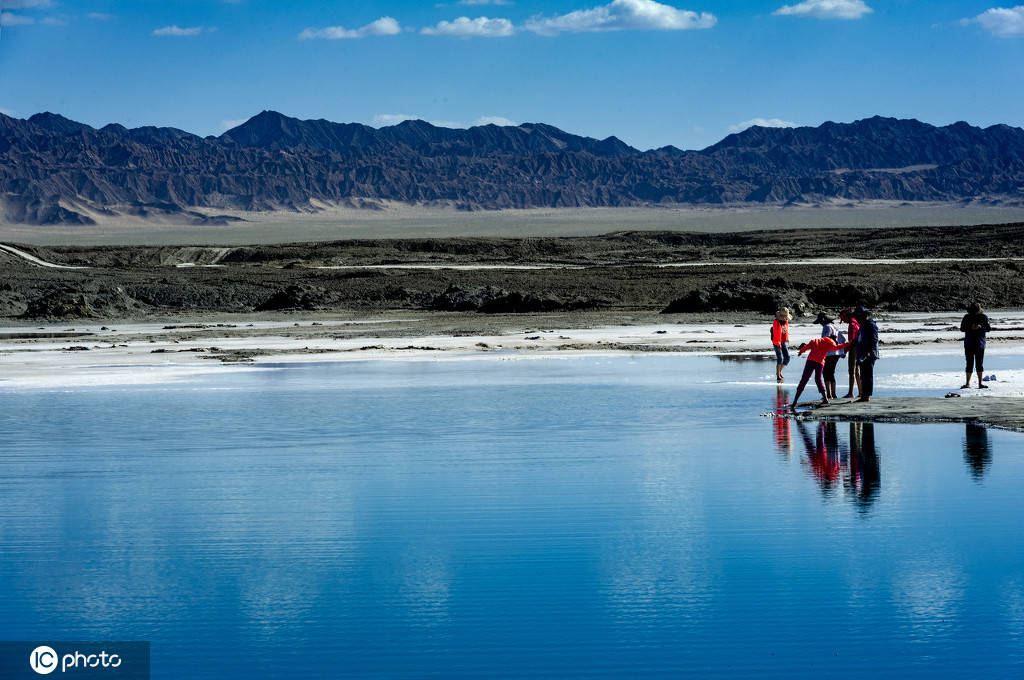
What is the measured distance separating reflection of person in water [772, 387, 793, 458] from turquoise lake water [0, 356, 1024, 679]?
0.24 feet

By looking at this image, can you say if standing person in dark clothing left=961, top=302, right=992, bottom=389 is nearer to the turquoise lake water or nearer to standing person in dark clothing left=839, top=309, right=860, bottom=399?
standing person in dark clothing left=839, top=309, right=860, bottom=399

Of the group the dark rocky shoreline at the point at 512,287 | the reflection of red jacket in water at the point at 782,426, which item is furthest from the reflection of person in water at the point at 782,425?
the dark rocky shoreline at the point at 512,287

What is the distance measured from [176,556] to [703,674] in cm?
398

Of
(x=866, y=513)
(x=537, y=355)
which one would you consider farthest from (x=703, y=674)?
(x=537, y=355)

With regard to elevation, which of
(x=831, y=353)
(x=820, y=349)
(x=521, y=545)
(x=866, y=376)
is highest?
(x=820, y=349)

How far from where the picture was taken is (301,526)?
10188 mm

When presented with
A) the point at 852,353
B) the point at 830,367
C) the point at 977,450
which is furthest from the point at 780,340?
the point at 977,450

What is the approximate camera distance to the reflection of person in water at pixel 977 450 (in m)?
12.2

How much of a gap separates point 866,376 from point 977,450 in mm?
3921

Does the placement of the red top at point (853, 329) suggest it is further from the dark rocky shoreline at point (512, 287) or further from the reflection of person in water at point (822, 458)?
the dark rocky shoreline at point (512, 287)

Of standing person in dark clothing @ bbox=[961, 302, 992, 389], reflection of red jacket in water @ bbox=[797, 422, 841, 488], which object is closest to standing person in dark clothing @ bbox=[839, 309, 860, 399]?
standing person in dark clothing @ bbox=[961, 302, 992, 389]

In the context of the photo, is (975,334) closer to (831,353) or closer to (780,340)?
(831,353)

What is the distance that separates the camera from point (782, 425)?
15594 millimetres

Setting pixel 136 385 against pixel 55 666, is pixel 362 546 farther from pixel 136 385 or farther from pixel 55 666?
pixel 136 385
